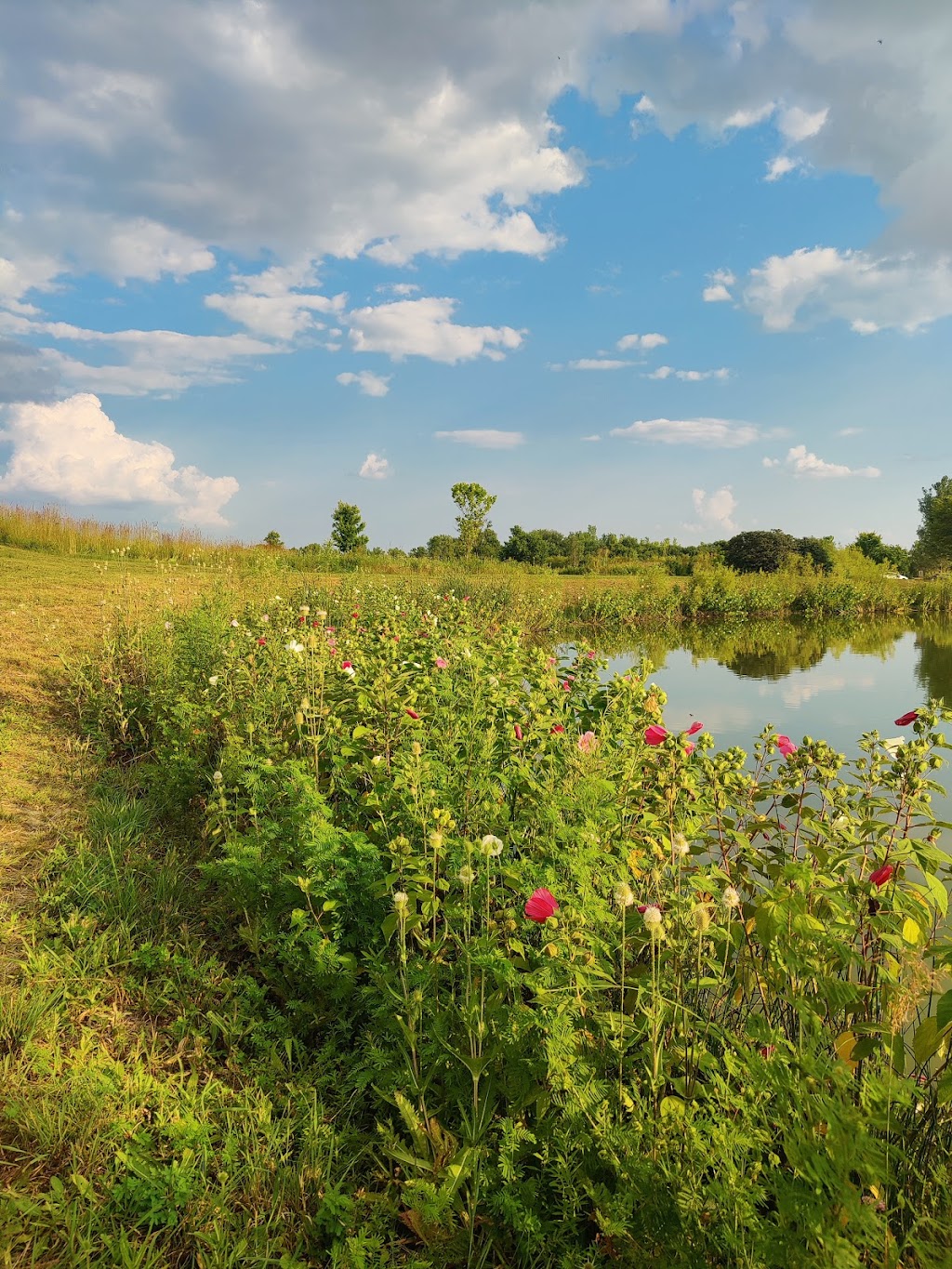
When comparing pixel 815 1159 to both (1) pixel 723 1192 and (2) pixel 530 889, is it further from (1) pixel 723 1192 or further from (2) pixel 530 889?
(2) pixel 530 889

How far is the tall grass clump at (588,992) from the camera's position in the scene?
1.15 metres

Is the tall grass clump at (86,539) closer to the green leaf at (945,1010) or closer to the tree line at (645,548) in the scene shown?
the tree line at (645,548)

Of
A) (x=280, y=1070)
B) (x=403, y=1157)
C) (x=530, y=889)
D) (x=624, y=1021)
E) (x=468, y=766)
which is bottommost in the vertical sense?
(x=280, y=1070)

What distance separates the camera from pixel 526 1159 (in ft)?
5.49

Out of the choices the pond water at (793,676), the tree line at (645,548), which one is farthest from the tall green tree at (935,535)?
the pond water at (793,676)

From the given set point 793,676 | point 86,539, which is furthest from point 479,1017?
point 86,539

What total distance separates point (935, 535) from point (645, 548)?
17093mm

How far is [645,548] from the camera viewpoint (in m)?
48.5

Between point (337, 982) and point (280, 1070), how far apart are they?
278 millimetres

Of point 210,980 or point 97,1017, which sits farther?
point 210,980

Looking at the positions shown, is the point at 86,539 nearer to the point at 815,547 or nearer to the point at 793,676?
the point at 793,676

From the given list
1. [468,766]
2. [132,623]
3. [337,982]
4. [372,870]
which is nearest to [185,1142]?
[337,982]

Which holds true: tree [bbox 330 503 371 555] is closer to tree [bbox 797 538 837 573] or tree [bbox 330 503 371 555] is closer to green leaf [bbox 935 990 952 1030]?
tree [bbox 797 538 837 573]

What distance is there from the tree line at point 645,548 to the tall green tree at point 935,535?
4cm
